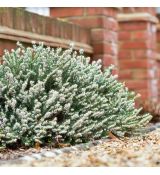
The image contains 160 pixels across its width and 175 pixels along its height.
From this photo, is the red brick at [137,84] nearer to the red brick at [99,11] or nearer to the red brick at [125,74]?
the red brick at [125,74]

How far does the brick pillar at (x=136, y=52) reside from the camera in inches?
473

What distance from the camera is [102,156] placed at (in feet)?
17.3

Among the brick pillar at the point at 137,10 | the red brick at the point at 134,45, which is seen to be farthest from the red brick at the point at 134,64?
the brick pillar at the point at 137,10

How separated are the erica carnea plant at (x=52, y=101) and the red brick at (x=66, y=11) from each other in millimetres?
3838

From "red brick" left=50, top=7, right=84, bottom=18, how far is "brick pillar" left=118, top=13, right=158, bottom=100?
1962mm

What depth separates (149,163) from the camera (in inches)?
195

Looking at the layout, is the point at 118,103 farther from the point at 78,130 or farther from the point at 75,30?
the point at 75,30

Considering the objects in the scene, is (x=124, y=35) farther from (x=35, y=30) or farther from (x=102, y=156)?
(x=102, y=156)

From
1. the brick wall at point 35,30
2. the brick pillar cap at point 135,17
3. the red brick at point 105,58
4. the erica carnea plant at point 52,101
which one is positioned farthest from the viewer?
the brick pillar cap at point 135,17

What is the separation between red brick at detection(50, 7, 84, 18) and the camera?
10414 mm

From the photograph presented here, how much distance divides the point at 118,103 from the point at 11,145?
1403mm

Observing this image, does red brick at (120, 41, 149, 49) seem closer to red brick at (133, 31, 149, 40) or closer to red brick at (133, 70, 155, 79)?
red brick at (133, 31, 149, 40)

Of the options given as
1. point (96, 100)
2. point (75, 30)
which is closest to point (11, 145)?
point (96, 100)

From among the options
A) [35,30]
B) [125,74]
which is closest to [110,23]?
[125,74]
